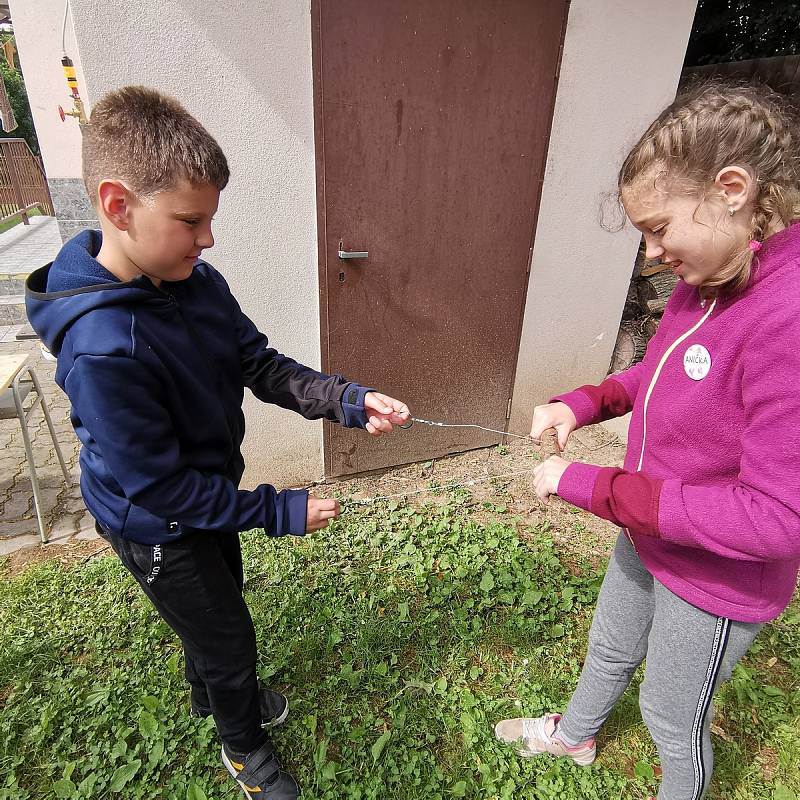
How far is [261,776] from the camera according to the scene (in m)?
1.82

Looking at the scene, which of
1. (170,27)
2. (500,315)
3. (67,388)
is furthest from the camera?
(500,315)

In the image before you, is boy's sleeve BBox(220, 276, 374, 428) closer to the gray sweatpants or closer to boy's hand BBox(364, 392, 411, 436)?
boy's hand BBox(364, 392, 411, 436)

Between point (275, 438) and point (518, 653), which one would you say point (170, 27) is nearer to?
point (275, 438)

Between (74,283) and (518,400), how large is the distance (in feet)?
10.8

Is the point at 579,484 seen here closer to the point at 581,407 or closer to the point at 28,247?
the point at 581,407

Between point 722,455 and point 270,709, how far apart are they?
1877mm

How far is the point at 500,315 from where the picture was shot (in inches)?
145

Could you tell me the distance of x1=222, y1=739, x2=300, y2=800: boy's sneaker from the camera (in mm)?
1817

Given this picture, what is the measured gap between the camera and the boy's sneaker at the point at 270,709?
2066mm

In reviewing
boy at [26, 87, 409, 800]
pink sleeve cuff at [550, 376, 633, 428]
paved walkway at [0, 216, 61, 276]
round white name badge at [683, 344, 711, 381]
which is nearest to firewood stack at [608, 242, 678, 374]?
pink sleeve cuff at [550, 376, 633, 428]

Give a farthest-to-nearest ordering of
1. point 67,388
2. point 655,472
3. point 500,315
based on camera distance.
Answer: point 500,315, point 655,472, point 67,388

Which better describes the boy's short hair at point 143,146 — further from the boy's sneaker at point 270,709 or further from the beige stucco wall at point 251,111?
the boy's sneaker at point 270,709

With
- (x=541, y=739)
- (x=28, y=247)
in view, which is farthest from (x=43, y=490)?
(x=28, y=247)

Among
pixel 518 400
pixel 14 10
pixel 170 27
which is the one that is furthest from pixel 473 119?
pixel 14 10
